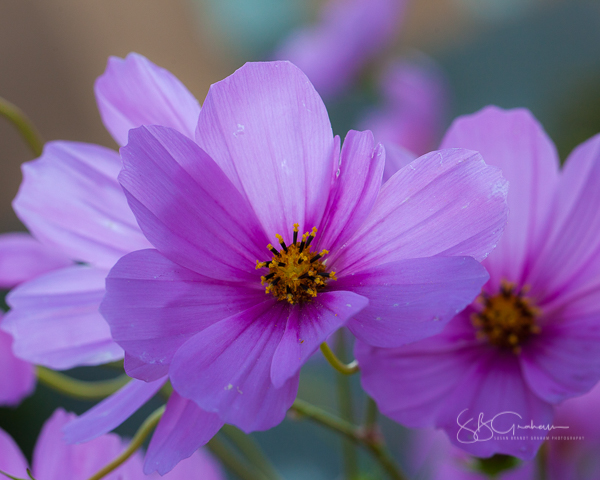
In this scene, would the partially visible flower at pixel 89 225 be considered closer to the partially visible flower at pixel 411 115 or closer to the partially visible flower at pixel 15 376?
the partially visible flower at pixel 15 376

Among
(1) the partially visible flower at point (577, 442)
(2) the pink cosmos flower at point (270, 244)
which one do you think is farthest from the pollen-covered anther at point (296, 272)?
(1) the partially visible flower at point (577, 442)

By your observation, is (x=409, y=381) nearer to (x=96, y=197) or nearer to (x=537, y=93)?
(x=96, y=197)

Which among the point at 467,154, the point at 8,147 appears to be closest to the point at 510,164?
the point at 467,154

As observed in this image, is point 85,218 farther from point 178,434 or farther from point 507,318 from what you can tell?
point 507,318

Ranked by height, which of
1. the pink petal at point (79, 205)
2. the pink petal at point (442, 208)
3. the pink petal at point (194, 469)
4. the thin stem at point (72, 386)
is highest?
the pink petal at point (442, 208)

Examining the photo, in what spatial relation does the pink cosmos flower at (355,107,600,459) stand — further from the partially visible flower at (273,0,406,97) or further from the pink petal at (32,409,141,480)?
the partially visible flower at (273,0,406,97)

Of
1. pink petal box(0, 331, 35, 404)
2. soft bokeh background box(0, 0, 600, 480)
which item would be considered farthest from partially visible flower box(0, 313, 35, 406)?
soft bokeh background box(0, 0, 600, 480)

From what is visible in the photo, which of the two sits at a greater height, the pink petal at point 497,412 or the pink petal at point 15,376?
the pink petal at point 497,412
